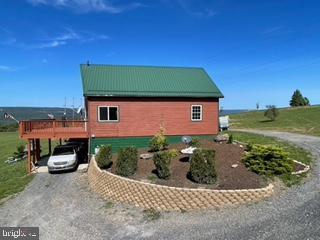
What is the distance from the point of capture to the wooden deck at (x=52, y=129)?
24.2 meters

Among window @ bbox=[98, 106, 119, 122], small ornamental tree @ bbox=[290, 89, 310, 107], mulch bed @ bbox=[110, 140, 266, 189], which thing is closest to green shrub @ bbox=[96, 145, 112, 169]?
mulch bed @ bbox=[110, 140, 266, 189]

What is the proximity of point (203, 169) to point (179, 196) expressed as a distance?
1973mm

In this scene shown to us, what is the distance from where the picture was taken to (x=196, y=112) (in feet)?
92.4

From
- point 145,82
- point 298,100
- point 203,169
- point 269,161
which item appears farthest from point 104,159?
point 298,100

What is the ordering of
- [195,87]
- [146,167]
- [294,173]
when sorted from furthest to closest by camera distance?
[195,87]
[146,167]
[294,173]

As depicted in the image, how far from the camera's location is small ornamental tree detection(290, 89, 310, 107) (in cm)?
8150

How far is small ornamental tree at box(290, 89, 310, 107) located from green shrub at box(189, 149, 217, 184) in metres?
72.6

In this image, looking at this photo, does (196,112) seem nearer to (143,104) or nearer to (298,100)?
(143,104)

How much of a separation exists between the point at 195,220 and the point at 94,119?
14577mm

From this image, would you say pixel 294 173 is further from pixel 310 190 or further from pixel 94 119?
pixel 94 119

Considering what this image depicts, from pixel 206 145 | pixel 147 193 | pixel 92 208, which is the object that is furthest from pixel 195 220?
pixel 206 145

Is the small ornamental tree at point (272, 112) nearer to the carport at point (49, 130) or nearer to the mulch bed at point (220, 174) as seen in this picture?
the mulch bed at point (220, 174)

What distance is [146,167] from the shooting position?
18.9 metres

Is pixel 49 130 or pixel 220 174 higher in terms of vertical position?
pixel 49 130
